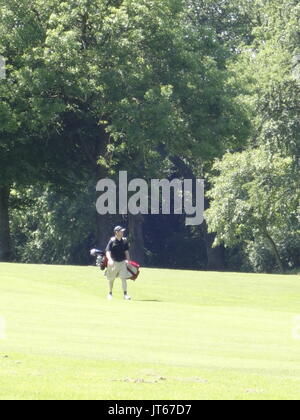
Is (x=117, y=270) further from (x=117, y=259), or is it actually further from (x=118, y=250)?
(x=118, y=250)

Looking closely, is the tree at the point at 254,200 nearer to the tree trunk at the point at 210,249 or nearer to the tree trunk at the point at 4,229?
the tree trunk at the point at 210,249

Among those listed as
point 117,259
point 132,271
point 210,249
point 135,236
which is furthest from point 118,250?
point 210,249

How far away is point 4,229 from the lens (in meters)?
57.0

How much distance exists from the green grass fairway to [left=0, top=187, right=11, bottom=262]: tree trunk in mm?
26101

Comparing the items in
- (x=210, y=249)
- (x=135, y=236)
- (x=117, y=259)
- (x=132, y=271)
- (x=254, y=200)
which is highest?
(x=254, y=200)

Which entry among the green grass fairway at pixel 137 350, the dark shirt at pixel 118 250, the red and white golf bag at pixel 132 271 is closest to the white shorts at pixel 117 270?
the dark shirt at pixel 118 250

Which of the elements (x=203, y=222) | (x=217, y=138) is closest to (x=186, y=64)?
(x=217, y=138)

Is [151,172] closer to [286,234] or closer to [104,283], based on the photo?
[286,234]

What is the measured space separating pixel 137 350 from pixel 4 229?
4217 centimetres

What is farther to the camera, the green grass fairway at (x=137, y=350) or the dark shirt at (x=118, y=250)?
the dark shirt at (x=118, y=250)

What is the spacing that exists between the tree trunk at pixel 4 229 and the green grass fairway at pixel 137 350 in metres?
26.1

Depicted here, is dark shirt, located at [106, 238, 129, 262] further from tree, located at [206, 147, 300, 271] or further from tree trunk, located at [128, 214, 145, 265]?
tree trunk, located at [128, 214, 145, 265]

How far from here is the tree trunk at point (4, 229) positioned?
5655 centimetres

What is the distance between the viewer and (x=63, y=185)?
58.4 meters
